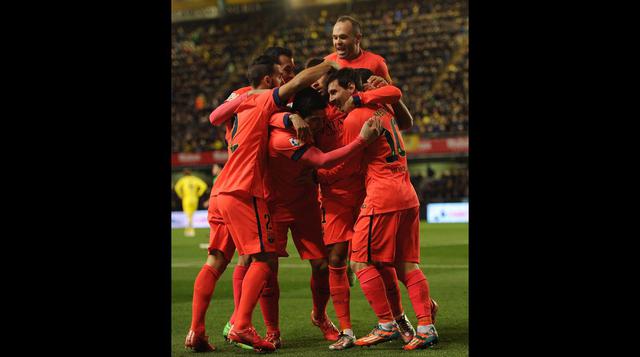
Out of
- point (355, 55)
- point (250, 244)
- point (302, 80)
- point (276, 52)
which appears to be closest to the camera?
Answer: point (302, 80)

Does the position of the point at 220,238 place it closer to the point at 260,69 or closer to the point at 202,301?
the point at 202,301

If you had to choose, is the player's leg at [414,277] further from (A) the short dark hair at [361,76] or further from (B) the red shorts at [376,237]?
(A) the short dark hair at [361,76]

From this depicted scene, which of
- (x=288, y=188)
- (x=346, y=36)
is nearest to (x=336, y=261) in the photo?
(x=288, y=188)

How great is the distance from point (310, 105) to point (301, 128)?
0.33 metres

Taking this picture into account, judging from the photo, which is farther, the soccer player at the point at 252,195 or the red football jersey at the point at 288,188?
the red football jersey at the point at 288,188

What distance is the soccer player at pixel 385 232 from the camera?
205 inches

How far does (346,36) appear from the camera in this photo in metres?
5.92

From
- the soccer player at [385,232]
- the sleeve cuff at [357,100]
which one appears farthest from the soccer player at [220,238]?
the sleeve cuff at [357,100]

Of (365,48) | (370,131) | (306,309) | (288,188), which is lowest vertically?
(306,309)

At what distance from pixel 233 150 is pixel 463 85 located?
86.4ft

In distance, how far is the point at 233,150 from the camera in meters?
5.21
